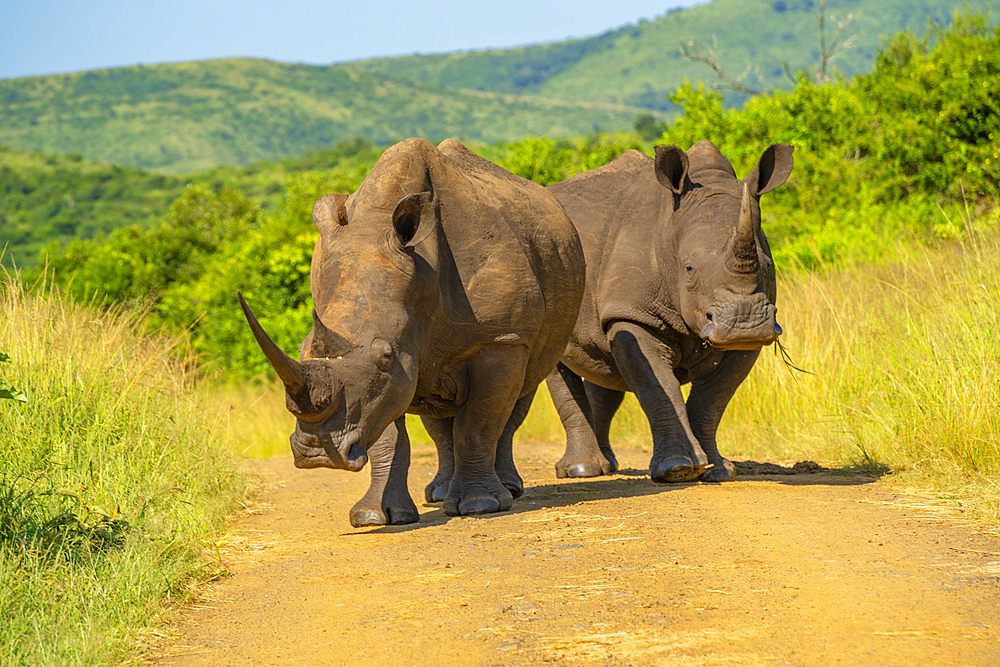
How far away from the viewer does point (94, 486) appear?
6.18 m

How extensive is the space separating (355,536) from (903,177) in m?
11.4

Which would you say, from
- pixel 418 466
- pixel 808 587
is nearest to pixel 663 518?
pixel 808 587

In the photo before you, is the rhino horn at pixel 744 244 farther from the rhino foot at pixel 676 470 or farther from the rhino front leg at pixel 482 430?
the rhino front leg at pixel 482 430

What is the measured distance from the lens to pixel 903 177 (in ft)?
49.9

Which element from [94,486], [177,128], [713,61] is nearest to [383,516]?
[94,486]

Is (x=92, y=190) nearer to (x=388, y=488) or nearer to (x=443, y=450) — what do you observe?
(x=443, y=450)

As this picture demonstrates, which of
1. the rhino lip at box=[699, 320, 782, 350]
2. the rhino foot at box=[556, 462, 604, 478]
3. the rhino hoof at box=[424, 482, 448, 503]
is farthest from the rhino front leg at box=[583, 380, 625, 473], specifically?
the rhino lip at box=[699, 320, 782, 350]

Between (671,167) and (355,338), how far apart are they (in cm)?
298

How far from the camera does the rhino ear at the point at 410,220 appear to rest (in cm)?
591

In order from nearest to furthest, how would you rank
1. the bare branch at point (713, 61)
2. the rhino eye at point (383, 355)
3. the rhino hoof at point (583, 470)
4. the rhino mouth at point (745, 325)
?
the rhino eye at point (383, 355)
the rhino mouth at point (745, 325)
the rhino hoof at point (583, 470)
the bare branch at point (713, 61)

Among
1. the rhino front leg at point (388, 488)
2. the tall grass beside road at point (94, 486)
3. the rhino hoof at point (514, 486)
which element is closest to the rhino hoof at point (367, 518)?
the rhino front leg at point (388, 488)

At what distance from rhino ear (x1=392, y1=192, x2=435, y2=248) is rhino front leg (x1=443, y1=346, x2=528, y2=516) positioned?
0.84 m

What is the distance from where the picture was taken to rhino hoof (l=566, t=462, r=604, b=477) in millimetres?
8547

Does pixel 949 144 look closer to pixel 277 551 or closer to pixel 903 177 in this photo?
pixel 903 177
